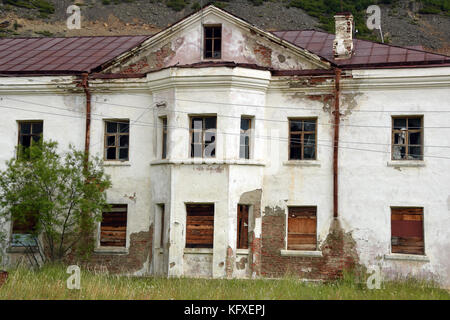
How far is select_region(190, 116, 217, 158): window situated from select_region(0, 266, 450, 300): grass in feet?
13.8

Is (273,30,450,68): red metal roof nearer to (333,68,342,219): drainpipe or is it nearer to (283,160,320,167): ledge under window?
(333,68,342,219): drainpipe

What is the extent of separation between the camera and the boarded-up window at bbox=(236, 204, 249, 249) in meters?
19.1

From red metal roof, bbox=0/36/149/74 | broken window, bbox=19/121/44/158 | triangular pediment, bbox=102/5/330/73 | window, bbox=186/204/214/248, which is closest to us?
window, bbox=186/204/214/248

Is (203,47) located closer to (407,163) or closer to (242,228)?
(242,228)

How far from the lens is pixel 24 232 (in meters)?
21.0

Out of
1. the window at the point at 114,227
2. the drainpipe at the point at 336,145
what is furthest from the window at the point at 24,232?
the drainpipe at the point at 336,145

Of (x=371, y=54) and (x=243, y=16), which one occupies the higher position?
(x=243, y=16)

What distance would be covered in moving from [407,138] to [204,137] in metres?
6.06

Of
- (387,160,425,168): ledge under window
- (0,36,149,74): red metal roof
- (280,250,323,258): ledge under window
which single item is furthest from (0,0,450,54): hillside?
(280,250,323,258): ledge under window

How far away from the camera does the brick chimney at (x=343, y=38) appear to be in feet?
66.6

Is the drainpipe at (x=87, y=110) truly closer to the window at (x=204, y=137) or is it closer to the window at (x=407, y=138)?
the window at (x=204, y=137)

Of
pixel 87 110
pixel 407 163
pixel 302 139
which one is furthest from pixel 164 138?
pixel 407 163

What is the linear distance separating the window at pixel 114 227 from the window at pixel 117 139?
166 cm

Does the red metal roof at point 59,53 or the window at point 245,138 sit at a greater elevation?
the red metal roof at point 59,53
